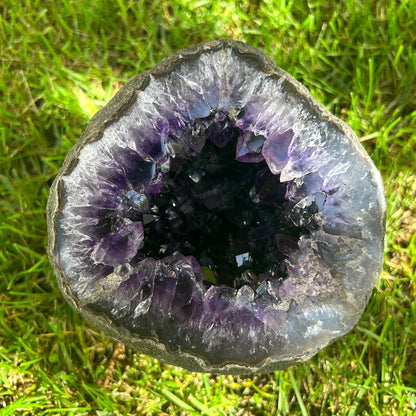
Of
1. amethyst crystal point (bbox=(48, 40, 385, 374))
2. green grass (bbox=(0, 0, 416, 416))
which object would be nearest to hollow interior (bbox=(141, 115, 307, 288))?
amethyst crystal point (bbox=(48, 40, 385, 374))

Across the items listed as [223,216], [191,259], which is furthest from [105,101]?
[191,259]

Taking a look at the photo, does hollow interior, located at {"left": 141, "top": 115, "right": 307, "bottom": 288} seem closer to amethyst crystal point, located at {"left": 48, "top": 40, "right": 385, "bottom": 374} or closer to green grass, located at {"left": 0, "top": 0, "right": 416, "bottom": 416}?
amethyst crystal point, located at {"left": 48, "top": 40, "right": 385, "bottom": 374}

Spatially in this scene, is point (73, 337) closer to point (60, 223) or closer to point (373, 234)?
point (60, 223)

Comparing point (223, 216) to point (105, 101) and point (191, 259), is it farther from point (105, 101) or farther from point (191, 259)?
point (105, 101)

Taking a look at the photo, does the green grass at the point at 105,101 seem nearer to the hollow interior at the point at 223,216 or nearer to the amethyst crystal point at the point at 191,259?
the hollow interior at the point at 223,216

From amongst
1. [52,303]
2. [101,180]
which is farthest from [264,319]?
[52,303]

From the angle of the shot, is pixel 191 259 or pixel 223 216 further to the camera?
pixel 223 216
